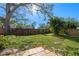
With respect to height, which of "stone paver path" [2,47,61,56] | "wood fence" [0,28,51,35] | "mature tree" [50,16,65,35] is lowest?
"stone paver path" [2,47,61,56]

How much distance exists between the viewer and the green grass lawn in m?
2.58

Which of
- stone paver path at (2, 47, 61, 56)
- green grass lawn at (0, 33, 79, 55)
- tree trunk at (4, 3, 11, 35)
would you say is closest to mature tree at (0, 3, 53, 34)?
tree trunk at (4, 3, 11, 35)

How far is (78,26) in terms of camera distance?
8.46 ft

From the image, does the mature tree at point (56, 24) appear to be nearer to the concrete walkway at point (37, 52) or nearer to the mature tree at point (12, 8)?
the mature tree at point (12, 8)

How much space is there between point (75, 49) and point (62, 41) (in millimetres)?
148

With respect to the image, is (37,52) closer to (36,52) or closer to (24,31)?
(36,52)

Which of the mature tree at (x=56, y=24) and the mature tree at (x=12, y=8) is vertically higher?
the mature tree at (x=12, y=8)

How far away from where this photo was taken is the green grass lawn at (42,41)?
258 centimetres

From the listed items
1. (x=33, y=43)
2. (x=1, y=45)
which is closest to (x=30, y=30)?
(x=33, y=43)

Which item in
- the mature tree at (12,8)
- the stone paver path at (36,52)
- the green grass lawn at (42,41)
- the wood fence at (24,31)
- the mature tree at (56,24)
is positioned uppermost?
the mature tree at (12,8)

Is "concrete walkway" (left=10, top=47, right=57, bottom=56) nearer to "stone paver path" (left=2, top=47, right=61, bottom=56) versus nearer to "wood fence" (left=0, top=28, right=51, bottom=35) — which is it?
"stone paver path" (left=2, top=47, right=61, bottom=56)

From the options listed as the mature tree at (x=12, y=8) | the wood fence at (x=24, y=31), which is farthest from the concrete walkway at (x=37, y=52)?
the mature tree at (x=12, y=8)

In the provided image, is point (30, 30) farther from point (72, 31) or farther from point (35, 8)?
point (72, 31)

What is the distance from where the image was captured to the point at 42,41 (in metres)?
2.58
